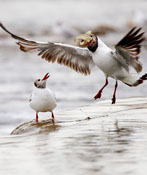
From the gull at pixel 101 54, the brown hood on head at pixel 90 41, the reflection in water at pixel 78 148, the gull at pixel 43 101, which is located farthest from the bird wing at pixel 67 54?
the reflection in water at pixel 78 148

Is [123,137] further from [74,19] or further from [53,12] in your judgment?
[53,12]

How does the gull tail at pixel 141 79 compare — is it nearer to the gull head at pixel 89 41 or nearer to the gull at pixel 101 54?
the gull at pixel 101 54

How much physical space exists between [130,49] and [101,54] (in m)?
0.71

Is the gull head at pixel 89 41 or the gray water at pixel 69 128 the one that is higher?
the gull head at pixel 89 41

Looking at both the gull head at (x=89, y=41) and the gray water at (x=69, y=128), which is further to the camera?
the gull head at (x=89, y=41)

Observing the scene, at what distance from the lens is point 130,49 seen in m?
7.47

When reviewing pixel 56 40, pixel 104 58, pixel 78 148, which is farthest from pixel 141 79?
pixel 56 40

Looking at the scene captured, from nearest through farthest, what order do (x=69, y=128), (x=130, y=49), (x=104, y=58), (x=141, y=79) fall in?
(x=69, y=128) < (x=130, y=49) < (x=104, y=58) < (x=141, y=79)

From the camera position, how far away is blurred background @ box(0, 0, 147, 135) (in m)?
11.4

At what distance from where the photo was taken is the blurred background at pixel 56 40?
11.4m

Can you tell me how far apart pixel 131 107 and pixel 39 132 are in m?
2.03

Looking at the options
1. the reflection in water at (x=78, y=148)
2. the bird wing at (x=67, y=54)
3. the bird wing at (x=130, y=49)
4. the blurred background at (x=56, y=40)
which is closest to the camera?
the reflection in water at (x=78, y=148)

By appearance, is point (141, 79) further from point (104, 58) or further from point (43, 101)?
point (43, 101)

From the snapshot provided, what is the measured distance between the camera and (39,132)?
700 cm
